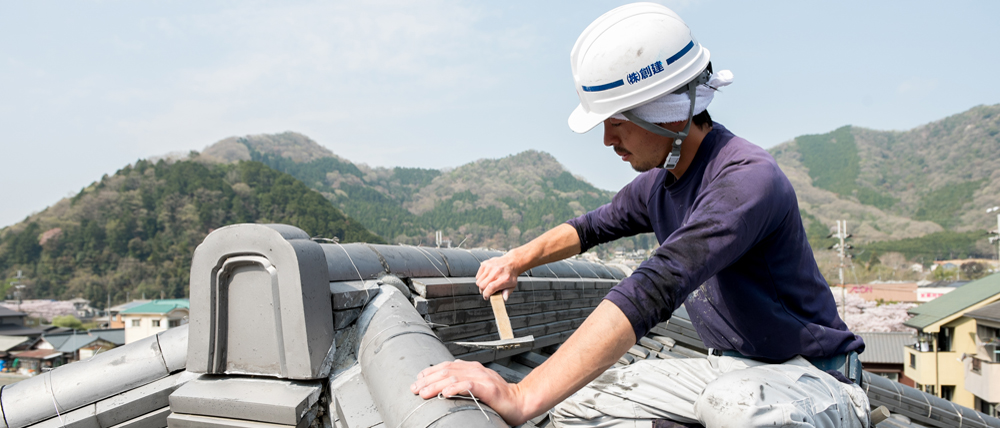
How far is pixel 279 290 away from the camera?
88.4 inches

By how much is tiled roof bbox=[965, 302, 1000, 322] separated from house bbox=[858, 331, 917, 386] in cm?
700

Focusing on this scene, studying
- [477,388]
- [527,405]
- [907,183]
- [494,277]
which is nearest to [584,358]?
[527,405]

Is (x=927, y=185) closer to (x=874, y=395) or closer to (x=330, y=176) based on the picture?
(x=330, y=176)

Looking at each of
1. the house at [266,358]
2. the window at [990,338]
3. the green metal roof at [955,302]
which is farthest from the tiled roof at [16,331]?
the window at [990,338]

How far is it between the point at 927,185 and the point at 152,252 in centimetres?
17231

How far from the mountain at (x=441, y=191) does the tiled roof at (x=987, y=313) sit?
225 feet

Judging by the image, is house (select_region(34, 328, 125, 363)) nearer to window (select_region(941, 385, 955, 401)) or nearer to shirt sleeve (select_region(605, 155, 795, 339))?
shirt sleeve (select_region(605, 155, 795, 339))

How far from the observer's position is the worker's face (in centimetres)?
221

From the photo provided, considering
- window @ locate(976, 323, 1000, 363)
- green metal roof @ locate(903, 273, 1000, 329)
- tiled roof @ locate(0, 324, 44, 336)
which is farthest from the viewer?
tiled roof @ locate(0, 324, 44, 336)

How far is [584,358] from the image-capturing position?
1.61 m

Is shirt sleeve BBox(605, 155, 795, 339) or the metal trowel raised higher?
shirt sleeve BBox(605, 155, 795, 339)

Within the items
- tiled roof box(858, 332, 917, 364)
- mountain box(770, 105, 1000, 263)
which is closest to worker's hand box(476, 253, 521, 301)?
tiled roof box(858, 332, 917, 364)

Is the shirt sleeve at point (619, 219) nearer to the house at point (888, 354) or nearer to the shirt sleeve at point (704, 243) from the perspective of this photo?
the shirt sleeve at point (704, 243)

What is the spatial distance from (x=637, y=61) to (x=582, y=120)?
33cm
